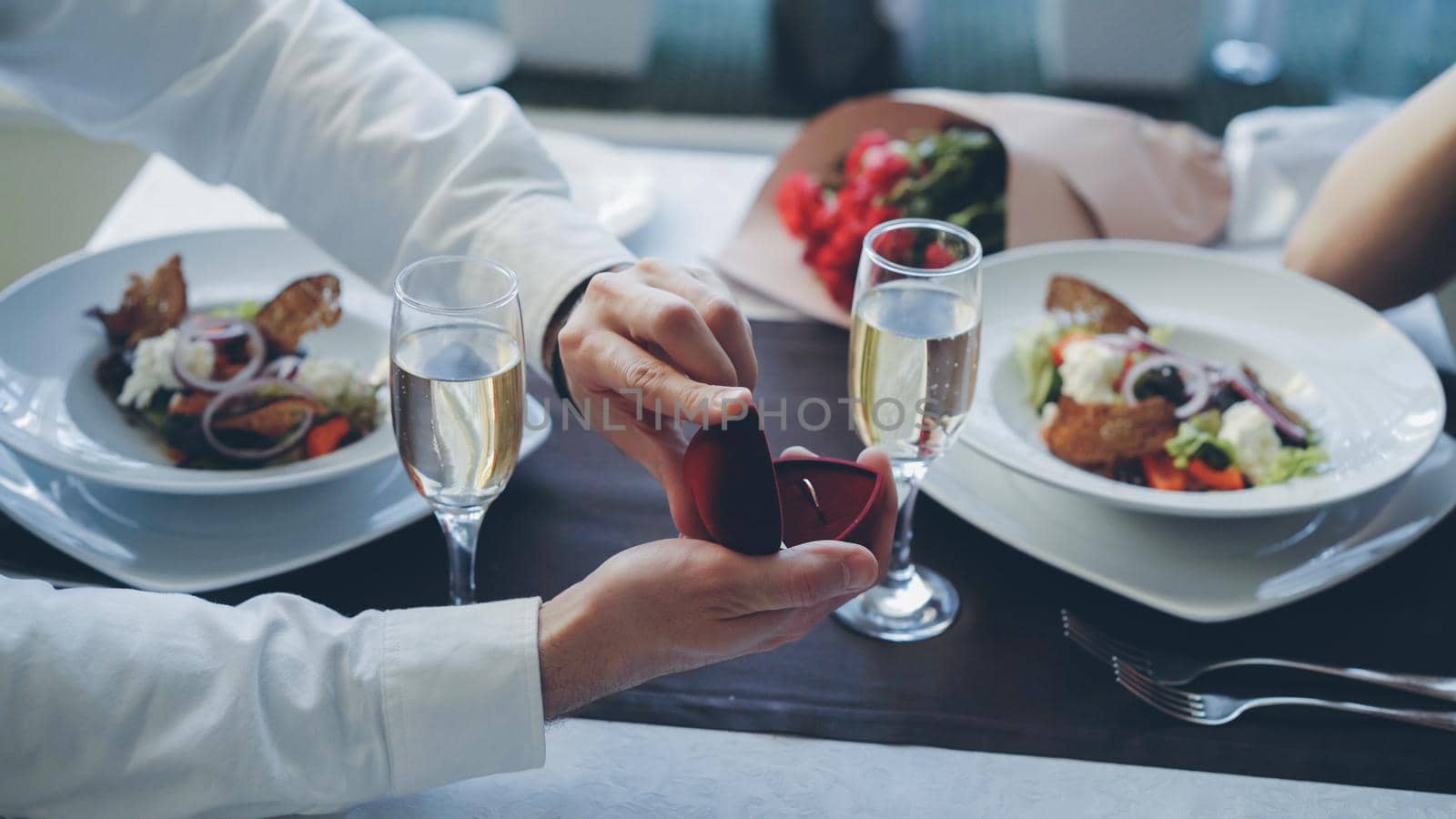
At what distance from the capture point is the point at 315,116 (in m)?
1.15

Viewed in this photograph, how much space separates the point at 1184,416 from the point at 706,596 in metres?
0.51

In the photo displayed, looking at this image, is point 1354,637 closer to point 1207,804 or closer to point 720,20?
point 1207,804

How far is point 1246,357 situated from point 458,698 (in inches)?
32.3

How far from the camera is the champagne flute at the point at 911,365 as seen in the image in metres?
0.86

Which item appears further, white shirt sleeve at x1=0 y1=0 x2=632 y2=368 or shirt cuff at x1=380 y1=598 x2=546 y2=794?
white shirt sleeve at x1=0 y1=0 x2=632 y2=368

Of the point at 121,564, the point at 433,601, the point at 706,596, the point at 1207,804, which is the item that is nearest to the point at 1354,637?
the point at 1207,804

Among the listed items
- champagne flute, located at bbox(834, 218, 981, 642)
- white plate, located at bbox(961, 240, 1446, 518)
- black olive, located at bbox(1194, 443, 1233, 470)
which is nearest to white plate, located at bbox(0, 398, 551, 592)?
champagne flute, located at bbox(834, 218, 981, 642)

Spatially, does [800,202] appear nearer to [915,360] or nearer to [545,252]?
[545,252]

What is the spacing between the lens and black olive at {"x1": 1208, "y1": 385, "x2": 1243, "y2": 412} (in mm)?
1065

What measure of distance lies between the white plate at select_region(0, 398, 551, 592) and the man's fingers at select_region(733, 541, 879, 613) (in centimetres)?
35

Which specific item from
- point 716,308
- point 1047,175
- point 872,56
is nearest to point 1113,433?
point 716,308

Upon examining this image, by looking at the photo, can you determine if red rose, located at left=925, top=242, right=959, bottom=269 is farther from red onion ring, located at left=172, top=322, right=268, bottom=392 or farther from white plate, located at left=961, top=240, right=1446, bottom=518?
red onion ring, located at left=172, top=322, right=268, bottom=392

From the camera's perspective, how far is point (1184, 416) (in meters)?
1.05

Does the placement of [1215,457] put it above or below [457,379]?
below
